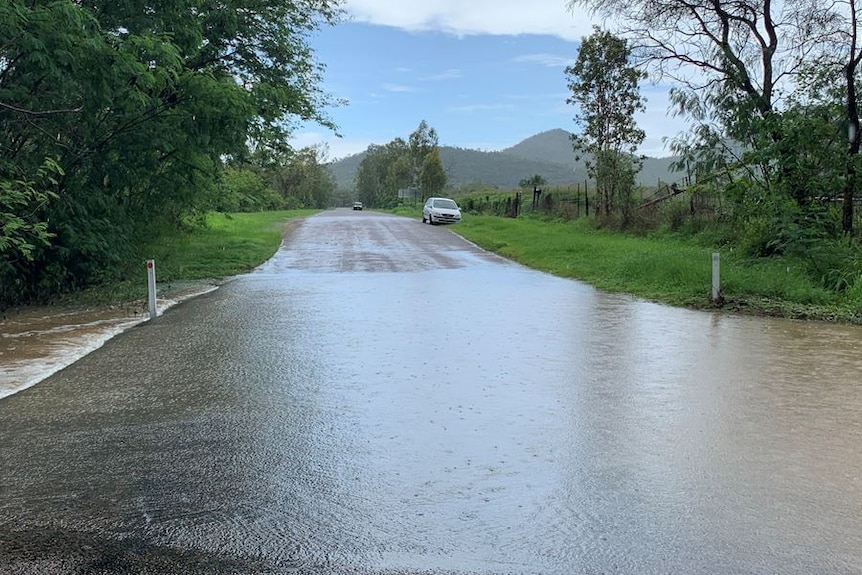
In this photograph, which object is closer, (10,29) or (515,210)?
(10,29)

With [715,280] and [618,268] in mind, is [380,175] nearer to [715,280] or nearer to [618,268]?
[618,268]

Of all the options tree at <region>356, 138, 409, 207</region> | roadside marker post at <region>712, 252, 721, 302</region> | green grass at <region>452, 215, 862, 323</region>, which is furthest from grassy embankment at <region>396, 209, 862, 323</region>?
tree at <region>356, 138, 409, 207</region>

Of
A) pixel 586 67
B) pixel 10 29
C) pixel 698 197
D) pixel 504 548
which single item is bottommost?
pixel 504 548

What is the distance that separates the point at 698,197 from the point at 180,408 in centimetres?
1987

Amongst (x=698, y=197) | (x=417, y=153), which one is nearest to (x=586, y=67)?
(x=698, y=197)

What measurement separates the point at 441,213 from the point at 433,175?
101ft

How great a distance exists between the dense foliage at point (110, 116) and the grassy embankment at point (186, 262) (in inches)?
27.0

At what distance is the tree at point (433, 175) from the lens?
219 ft

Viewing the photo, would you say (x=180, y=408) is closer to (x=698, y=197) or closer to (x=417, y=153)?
(x=698, y=197)

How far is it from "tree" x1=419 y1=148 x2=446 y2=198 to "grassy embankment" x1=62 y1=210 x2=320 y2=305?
41017mm

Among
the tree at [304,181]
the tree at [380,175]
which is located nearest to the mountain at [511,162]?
the tree at [380,175]

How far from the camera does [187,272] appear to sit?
1725 centimetres

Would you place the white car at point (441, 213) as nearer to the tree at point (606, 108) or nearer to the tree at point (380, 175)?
the tree at point (606, 108)

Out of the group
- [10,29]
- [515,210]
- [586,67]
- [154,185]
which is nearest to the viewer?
[10,29]
